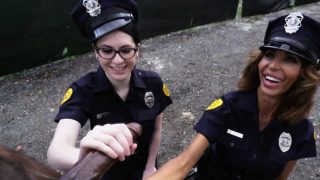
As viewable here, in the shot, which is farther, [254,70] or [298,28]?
[254,70]

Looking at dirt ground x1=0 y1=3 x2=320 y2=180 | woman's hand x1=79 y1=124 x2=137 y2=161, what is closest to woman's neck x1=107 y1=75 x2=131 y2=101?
woman's hand x1=79 y1=124 x2=137 y2=161

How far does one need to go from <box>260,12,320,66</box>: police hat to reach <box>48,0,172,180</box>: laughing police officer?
775 millimetres

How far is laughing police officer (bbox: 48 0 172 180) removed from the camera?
165cm

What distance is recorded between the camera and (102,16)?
5.47 feet

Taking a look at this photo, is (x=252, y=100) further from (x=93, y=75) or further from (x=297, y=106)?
(x=93, y=75)

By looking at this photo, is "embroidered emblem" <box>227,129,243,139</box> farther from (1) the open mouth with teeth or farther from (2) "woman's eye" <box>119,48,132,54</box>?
(2) "woman's eye" <box>119,48,132,54</box>

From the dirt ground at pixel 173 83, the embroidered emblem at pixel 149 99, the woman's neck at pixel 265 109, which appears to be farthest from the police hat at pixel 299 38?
the dirt ground at pixel 173 83

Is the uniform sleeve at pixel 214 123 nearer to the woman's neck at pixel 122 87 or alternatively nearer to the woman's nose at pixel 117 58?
the woman's neck at pixel 122 87

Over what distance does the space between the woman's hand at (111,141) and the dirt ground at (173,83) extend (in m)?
2.71

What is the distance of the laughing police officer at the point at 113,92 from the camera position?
1652mm

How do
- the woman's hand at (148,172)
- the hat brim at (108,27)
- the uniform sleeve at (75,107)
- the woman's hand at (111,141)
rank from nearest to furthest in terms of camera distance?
the woman's hand at (111,141)
the hat brim at (108,27)
the uniform sleeve at (75,107)
the woman's hand at (148,172)

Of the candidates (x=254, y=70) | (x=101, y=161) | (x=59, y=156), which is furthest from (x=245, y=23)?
(x=101, y=161)

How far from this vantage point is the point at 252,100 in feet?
6.80

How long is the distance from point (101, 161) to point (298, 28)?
1578 millimetres
